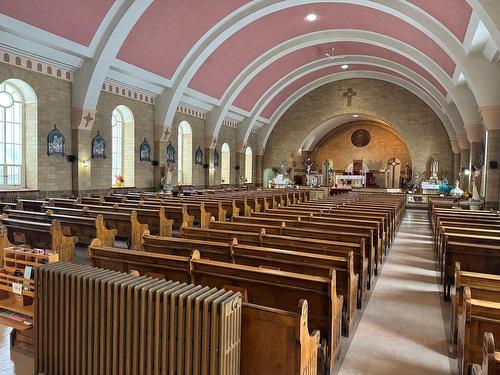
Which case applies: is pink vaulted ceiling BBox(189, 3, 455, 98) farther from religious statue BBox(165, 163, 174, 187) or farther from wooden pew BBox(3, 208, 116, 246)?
wooden pew BBox(3, 208, 116, 246)

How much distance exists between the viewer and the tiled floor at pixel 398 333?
319 cm

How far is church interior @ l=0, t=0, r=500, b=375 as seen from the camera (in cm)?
255

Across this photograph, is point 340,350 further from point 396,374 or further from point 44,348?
point 44,348

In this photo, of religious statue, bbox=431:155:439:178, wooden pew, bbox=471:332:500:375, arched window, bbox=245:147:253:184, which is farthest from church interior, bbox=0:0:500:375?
arched window, bbox=245:147:253:184

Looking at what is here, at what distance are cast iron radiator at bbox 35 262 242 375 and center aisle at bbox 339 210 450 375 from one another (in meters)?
1.49

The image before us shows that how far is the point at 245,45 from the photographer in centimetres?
1603

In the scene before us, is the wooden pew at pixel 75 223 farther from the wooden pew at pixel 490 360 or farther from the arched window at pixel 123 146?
the arched window at pixel 123 146

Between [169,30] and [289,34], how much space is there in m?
6.04

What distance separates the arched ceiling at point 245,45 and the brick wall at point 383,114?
103 cm

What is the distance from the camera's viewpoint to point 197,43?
1402cm

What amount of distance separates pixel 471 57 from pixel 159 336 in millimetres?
12258

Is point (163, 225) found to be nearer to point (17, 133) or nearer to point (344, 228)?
point (344, 228)

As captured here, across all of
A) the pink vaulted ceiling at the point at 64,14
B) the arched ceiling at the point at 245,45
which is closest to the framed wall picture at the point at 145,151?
the arched ceiling at the point at 245,45

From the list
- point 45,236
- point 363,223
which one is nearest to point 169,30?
point 45,236
